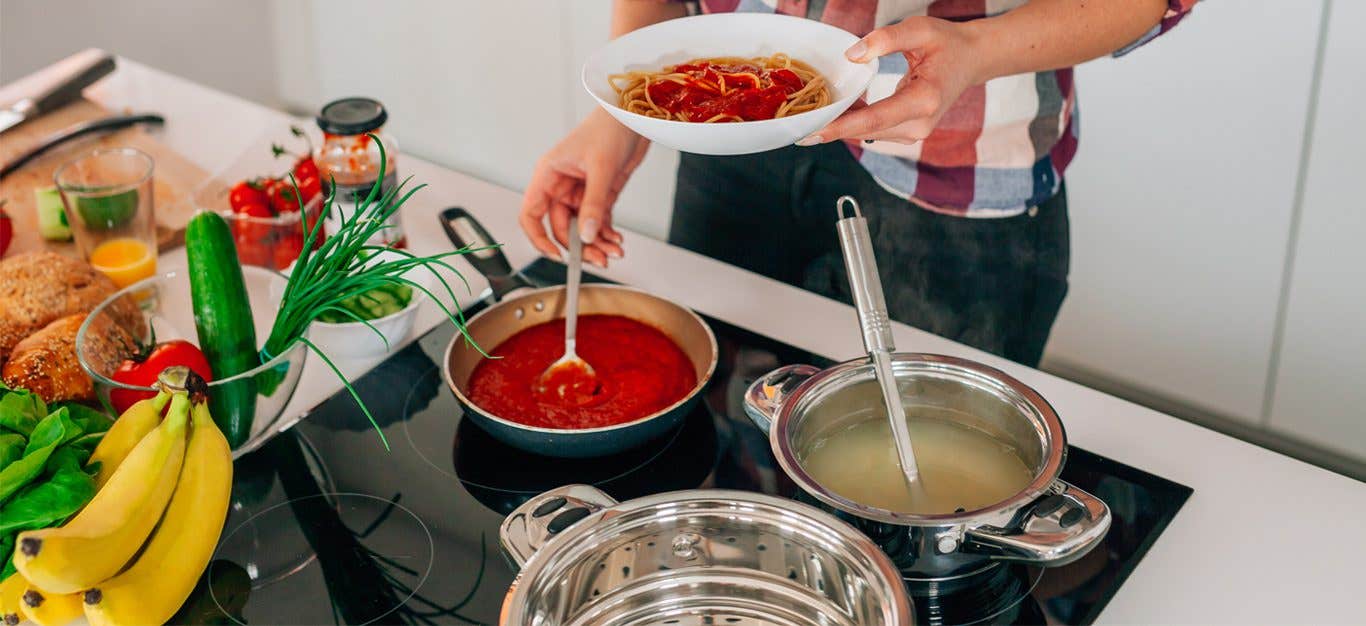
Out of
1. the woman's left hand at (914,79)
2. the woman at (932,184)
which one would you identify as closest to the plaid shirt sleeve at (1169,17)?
the woman at (932,184)

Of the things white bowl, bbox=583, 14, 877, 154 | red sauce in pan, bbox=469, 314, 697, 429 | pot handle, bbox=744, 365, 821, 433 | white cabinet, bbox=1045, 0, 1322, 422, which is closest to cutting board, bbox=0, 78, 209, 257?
red sauce in pan, bbox=469, 314, 697, 429

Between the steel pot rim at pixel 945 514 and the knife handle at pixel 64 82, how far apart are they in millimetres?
1405

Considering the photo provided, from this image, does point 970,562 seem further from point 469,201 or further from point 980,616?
point 469,201

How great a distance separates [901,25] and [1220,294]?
1499mm

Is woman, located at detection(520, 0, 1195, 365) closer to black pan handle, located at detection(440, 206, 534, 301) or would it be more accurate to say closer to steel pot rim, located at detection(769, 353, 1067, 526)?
black pan handle, located at detection(440, 206, 534, 301)

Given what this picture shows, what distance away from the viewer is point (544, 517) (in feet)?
2.94

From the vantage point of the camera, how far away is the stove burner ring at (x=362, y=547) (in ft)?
3.15

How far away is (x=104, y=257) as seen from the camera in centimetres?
141

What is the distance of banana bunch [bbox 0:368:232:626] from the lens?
838mm

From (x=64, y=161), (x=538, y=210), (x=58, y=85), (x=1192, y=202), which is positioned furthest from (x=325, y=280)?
(x=1192, y=202)

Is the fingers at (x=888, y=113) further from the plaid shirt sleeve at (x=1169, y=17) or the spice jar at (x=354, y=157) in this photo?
the spice jar at (x=354, y=157)

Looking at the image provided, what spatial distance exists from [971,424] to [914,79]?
31 centimetres

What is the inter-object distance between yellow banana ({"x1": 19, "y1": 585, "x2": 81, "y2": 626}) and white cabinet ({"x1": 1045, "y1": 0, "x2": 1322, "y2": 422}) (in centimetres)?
187

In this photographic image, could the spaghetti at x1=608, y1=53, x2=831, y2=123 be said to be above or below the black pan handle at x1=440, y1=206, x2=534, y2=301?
above
